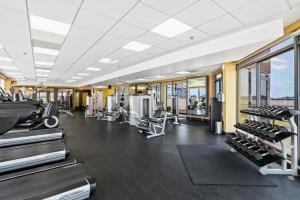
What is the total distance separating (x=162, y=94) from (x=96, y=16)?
933cm

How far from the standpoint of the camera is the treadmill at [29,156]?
2301mm

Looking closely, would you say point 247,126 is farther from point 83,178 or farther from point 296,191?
point 83,178

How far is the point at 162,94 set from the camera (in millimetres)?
11961

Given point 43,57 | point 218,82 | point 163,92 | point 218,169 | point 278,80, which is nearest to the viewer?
point 218,169

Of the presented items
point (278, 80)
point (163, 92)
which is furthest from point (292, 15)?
point (163, 92)

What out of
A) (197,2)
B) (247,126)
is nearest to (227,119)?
(247,126)

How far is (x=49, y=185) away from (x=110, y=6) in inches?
102

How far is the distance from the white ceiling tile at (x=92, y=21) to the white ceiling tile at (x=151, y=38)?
832mm

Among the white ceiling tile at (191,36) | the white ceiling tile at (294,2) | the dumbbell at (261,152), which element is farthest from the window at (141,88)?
the white ceiling tile at (294,2)

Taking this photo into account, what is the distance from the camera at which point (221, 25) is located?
316 cm

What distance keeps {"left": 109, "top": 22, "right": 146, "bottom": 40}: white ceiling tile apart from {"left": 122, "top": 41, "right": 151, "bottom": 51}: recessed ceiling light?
0.42 meters

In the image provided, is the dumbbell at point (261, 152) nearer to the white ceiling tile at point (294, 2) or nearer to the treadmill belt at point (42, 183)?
the white ceiling tile at point (294, 2)

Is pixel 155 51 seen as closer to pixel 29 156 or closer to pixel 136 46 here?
pixel 136 46

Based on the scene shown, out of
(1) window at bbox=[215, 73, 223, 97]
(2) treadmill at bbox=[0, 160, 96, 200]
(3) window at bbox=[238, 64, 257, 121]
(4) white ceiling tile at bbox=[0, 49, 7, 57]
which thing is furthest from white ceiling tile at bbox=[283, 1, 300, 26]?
(4) white ceiling tile at bbox=[0, 49, 7, 57]
